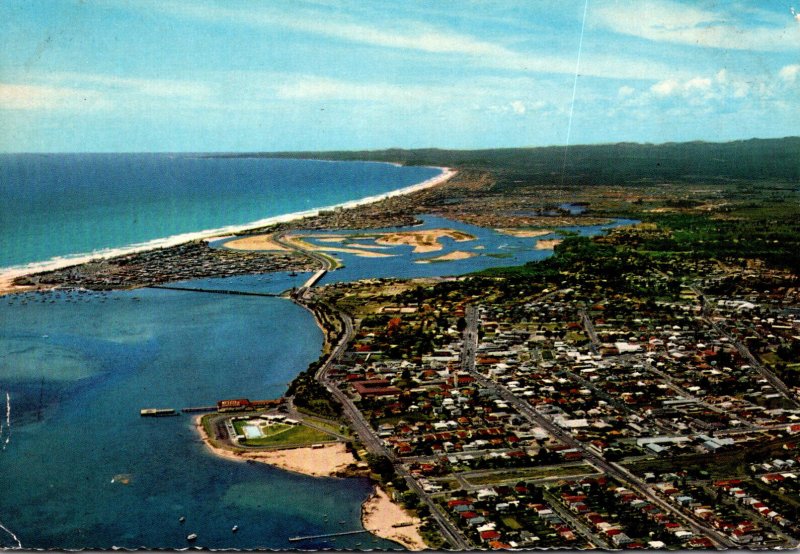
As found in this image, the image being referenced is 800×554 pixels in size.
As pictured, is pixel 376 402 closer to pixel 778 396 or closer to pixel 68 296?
pixel 778 396

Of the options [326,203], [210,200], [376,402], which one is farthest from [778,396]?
[210,200]

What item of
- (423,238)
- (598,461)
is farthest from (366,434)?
(423,238)

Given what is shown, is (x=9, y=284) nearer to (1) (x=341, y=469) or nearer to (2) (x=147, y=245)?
(2) (x=147, y=245)

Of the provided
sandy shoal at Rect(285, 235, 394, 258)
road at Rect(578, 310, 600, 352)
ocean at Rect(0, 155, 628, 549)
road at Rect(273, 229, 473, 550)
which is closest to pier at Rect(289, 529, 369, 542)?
ocean at Rect(0, 155, 628, 549)

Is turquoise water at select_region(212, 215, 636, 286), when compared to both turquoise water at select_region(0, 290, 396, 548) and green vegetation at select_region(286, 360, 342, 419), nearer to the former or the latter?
turquoise water at select_region(0, 290, 396, 548)

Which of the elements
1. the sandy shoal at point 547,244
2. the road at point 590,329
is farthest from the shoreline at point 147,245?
the road at point 590,329

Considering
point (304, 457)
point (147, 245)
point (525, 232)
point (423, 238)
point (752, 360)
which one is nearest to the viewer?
point (304, 457)

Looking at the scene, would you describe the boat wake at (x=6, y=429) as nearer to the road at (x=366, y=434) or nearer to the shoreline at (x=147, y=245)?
the road at (x=366, y=434)
